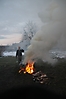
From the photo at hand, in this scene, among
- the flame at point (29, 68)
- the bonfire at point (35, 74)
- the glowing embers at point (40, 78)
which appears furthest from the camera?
the flame at point (29, 68)

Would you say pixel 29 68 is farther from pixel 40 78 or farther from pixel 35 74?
pixel 40 78

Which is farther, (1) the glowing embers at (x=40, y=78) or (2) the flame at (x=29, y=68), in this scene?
(2) the flame at (x=29, y=68)

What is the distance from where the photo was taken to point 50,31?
1270cm

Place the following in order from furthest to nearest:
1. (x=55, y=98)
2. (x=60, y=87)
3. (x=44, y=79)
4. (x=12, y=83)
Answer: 1. (x=44, y=79)
2. (x=12, y=83)
3. (x=60, y=87)
4. (x=55, y=98)

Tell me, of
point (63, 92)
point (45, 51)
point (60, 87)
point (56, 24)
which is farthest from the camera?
point (45, 51)

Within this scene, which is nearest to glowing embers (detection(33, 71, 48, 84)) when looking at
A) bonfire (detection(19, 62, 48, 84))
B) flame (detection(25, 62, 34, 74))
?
bonfire (detection(19, 62, 48, 84))

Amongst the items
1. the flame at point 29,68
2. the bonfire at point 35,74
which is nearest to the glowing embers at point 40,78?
the bonfire at point 35,74

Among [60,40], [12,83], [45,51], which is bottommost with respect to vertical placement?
[12,83]

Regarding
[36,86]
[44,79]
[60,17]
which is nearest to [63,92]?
[36,86]

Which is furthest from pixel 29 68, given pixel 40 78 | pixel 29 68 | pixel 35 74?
pixel 40 78

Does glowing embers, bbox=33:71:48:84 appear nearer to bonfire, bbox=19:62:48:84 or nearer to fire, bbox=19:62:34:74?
bonfire, bbox=19:62:48:84

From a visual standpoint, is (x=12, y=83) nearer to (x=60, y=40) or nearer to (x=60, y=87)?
(x=60, y=87)

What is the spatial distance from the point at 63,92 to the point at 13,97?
2.71 meters

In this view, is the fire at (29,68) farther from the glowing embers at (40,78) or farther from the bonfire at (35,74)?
the glowing embers at (40,78)
